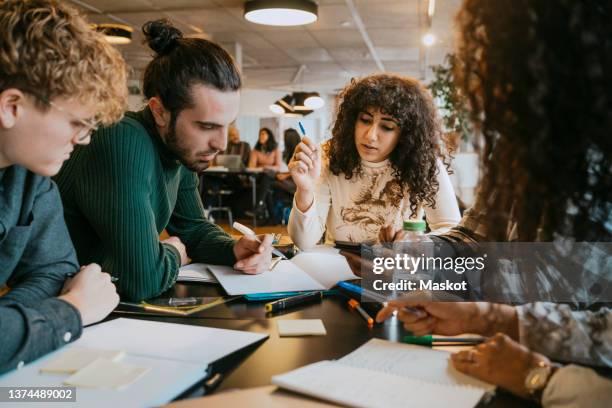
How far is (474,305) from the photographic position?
2.88 ft

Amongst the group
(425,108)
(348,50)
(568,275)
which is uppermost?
(348,50)

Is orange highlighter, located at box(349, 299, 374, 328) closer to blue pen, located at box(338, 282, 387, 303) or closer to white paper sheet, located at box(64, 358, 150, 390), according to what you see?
blue pen, located at box(338, 282, 387, 303)

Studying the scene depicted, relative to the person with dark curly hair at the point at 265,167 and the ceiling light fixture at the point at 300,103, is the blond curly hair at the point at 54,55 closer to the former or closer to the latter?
the person with dark curly hair at the point at 265,167

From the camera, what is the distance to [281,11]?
4.71 metres

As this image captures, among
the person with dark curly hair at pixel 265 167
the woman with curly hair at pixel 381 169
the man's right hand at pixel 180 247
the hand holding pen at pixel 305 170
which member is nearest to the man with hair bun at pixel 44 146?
the man's right hand at pixel 180 247

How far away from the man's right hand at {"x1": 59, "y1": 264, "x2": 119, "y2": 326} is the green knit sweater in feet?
0.39

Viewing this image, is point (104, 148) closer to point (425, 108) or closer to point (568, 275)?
point (568, 275)

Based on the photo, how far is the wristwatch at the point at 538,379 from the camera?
66cm

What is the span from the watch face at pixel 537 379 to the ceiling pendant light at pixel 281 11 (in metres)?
4.44

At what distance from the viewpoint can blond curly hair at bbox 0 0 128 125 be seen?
2.80 ft

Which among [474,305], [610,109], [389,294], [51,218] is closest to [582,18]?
[610,109]

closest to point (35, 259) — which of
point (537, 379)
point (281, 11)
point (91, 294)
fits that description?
point (91, 294)

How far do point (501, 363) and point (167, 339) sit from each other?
20.2 inches

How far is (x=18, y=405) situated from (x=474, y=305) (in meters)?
0.69
